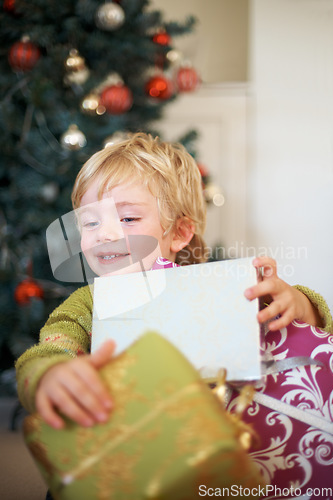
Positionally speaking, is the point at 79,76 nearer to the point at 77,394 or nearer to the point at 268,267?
the point at 268,267

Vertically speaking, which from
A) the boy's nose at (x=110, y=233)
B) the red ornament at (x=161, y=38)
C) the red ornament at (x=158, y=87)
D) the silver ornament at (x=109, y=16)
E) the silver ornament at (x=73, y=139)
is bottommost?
the boy's nose at (x=110, y=233)

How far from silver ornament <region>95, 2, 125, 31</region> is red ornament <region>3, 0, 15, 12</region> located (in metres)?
0.23

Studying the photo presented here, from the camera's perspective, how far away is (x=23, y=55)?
1.17m

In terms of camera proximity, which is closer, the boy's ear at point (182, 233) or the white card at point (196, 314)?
the white card at point (196, 314)

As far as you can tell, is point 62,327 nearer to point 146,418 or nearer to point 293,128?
point 146,418

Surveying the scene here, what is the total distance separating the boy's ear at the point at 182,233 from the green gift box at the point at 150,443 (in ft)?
1.41

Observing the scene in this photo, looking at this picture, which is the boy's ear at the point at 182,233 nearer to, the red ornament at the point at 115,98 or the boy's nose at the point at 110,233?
the boy's nose at the point at 110,233

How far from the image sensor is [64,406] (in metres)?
0.35

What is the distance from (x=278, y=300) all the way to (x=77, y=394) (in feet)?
0.99

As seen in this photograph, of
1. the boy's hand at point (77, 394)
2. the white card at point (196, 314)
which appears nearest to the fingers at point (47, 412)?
the boy's hand at point (77, 394)

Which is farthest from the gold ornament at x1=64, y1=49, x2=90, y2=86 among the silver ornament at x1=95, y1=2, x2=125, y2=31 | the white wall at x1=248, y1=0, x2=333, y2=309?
the white wall at x1=248, y1=0, x2=333, y2=309

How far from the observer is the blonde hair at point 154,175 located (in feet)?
2.33

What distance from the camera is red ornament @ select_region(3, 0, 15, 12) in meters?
1.19

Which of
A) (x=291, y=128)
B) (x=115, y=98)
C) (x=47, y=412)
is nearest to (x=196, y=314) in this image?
(x=47, y=412)
